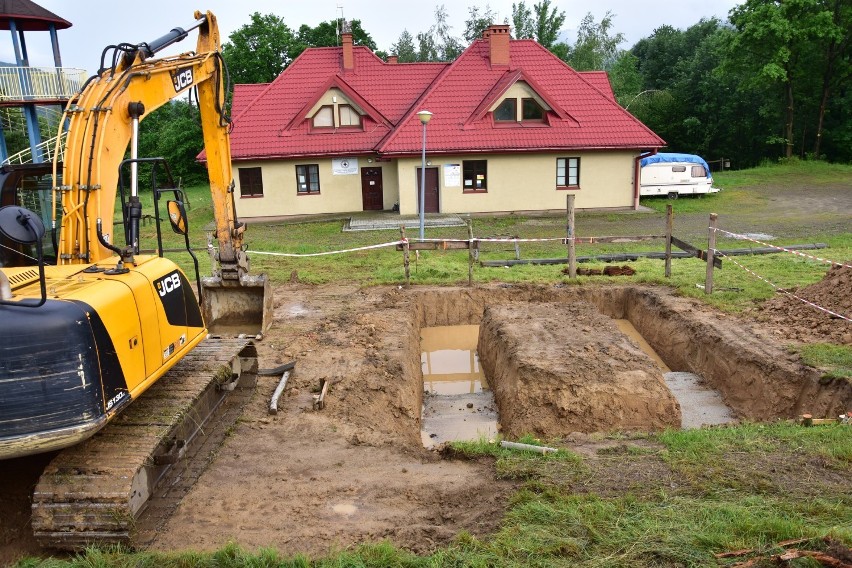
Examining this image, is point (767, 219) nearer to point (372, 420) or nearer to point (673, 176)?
point (673, 176)

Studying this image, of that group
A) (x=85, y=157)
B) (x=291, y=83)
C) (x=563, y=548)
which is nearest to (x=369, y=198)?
(x=291, y=83)

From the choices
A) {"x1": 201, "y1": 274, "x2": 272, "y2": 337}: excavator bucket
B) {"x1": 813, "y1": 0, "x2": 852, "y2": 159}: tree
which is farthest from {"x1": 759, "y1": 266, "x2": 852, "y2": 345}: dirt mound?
{"x1": 813, "y1": 0, "x2": 852, "y2": 159}: tree

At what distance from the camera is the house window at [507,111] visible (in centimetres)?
2832

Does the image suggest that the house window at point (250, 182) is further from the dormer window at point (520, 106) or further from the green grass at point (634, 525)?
the green grass at point (634, 525)

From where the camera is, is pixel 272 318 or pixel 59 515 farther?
pixel 272 318

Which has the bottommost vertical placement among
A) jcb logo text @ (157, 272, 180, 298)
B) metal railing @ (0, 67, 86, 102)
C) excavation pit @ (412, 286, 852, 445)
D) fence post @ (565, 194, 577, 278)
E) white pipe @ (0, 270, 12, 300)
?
excavation pit @ (412, 286, 852, 445)

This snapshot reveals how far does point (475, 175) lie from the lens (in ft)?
93.0

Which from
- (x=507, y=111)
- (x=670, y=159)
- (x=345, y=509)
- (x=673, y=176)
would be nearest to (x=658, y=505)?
(x=345, y=509)

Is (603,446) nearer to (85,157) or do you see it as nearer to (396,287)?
(85,157)

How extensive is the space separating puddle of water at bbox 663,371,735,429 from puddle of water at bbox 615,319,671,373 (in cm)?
84

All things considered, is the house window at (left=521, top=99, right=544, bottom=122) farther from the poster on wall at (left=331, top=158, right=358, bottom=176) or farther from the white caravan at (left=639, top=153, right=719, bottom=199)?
the poster on wall at (left=331, top=158, right=358, bottom=176)

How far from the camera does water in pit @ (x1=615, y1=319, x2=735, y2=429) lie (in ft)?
35.1

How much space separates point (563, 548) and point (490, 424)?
538cm

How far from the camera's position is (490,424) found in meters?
11.1
